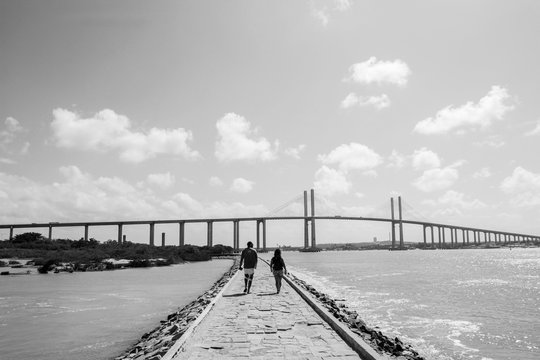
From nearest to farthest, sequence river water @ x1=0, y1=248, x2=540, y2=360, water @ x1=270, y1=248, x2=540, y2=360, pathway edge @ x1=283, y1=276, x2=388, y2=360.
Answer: pathway edge @ x1=283, y1=276, x2=388, y2=360, river water @ x1=0, y1=248, x2=540, y2=360, water @ x1=270, y1=248, x2=540, y2=360

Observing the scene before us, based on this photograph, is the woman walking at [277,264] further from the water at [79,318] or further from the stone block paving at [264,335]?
the water at [79,318]

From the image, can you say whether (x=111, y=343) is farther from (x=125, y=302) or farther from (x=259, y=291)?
(x=125, y=302)

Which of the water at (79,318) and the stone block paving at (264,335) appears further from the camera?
the water at (79,318)

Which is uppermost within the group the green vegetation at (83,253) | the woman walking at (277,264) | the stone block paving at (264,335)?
the woman walking at (277,264)

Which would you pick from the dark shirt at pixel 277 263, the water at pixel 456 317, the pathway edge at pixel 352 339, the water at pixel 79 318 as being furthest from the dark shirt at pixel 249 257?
the water at pixel 456 317

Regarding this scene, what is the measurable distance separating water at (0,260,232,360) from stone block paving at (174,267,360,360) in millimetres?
A: 2953

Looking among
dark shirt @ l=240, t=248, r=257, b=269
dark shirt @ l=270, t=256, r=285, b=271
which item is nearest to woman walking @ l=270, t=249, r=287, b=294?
dark shirt @ l=270, t=256, r=285, b=271

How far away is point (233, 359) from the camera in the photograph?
261 inches

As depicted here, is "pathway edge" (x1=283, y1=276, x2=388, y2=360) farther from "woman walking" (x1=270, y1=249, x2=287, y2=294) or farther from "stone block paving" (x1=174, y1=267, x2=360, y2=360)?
"woman walking" (x1=270, y1=249, x2=287, y2=294)

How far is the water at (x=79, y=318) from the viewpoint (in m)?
10.9

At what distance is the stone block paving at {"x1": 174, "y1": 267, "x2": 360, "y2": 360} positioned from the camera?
6.98m

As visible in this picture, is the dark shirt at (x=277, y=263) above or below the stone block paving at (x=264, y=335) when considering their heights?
above

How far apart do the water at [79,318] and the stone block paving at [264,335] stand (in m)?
2.95

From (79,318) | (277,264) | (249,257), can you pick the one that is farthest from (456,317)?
(79,318)
